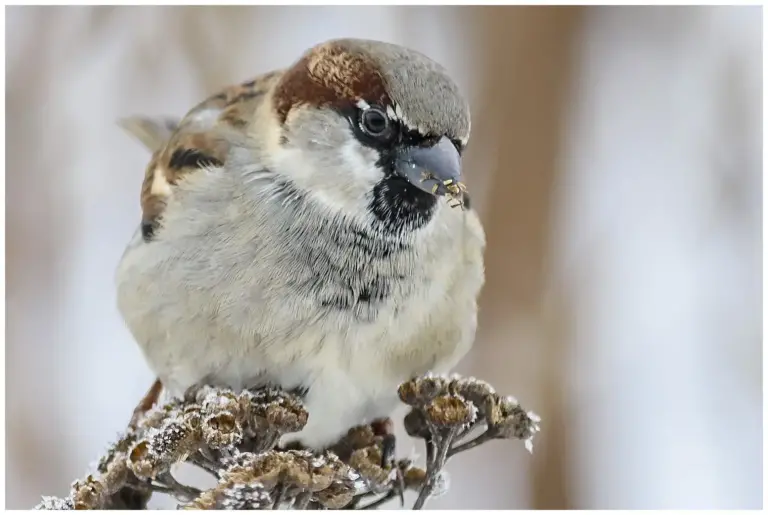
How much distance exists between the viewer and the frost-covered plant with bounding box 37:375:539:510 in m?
Answer: 0.75

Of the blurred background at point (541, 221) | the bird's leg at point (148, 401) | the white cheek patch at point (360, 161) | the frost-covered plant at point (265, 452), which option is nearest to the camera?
the frost-covered plant at point (265, 452)

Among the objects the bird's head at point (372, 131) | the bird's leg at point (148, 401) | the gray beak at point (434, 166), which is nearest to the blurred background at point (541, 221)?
the bird's leg at point (148, 401)

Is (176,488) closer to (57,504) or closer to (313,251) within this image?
(57,504)

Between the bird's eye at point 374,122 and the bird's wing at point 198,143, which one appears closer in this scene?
the bird's eye at point 374,122

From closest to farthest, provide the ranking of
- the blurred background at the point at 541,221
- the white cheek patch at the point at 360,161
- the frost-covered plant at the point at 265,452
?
the frost-covered plant at the point at 265,452 → the white cheek patch at the point at 360,161 → the blurred background at the point at 541,221

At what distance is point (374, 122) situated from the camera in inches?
32.9

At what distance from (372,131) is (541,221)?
78 cm

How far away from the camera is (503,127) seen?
1.51 m

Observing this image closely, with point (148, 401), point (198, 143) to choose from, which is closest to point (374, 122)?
point (198, 143)

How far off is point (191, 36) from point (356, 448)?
0.75 meters

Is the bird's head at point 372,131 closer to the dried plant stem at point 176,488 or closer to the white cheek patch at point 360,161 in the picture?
the white cheek patch at point 360,161

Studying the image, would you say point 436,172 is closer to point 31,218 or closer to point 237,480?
point 237,480

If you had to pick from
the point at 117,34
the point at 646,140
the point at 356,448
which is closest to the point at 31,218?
the point at 117,34

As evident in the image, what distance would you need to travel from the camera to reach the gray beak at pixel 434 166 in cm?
80
